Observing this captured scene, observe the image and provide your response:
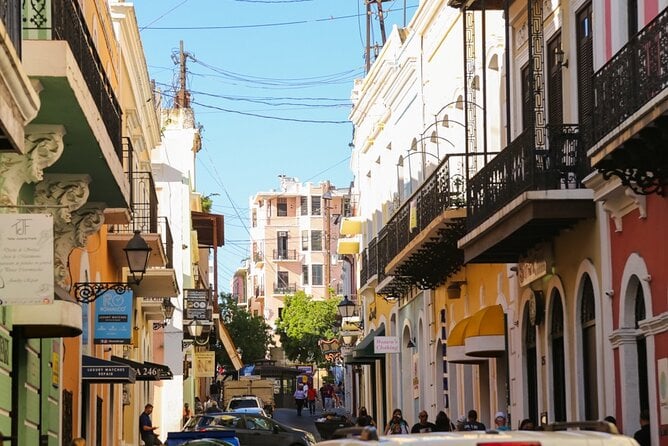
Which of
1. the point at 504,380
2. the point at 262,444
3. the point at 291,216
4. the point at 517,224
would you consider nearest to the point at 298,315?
the point at 291,216

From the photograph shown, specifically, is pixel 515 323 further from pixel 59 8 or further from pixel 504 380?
pixel 59 8

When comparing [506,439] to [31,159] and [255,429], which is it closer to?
[31,159]

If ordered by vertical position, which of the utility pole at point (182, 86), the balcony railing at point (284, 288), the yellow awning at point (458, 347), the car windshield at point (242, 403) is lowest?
the car windshield at point (242, 403)

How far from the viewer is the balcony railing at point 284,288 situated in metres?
133

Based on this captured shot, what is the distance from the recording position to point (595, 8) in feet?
66.1

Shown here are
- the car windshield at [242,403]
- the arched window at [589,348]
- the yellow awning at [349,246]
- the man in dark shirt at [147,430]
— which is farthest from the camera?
the car windshield at [242,403]

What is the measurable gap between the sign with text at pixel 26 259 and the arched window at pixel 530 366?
13611mm

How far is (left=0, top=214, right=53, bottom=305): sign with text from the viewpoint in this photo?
11812 millimetres

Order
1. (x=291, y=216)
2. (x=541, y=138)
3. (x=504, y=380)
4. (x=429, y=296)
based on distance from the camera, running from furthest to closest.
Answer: (x=291, y=216)
(x=429, y=296)
(x=504, y=380)
(x=541, y=138)

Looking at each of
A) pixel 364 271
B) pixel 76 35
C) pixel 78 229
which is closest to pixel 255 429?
pixel 364 271

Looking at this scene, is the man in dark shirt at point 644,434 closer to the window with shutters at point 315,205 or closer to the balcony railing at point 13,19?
the balcony railing at point 13,19

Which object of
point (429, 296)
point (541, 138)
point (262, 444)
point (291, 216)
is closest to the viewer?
point (541, 138)

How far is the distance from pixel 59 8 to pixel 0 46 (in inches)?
178

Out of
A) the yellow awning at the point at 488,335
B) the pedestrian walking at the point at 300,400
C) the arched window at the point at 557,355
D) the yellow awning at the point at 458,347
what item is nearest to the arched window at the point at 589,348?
the arched window at the point at 557,355
